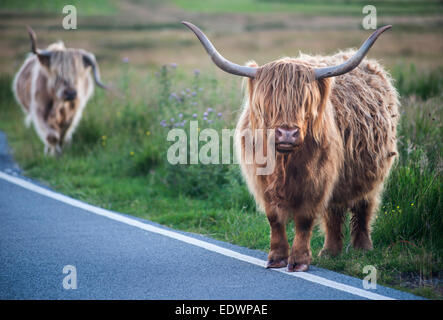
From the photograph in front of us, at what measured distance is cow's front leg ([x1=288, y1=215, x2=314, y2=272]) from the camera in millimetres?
4156

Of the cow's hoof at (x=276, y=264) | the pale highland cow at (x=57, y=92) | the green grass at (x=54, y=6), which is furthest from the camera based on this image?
the green grass at (x=54, y=6)

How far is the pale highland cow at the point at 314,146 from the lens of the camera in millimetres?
3957

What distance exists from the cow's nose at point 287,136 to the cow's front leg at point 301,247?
2.28 feet

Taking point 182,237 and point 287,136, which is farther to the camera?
point 182,237

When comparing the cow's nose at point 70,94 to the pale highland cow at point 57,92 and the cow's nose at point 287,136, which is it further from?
the cow's nose at point 287,136

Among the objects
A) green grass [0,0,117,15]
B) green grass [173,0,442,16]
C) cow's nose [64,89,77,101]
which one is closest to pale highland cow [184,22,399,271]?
cow's nose [64,89,77,101]

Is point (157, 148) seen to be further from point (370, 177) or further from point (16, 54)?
point (16, 54)

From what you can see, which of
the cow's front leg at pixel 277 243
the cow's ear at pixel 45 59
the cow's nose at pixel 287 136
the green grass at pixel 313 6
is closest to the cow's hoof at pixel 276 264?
the cow's front leg at pixel 277 243

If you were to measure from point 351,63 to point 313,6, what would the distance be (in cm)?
4404

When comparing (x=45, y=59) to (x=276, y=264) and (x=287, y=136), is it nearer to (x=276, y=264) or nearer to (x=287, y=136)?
(x=276, y=264)

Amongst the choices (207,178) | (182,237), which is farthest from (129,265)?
(207,178)

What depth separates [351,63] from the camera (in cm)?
400
